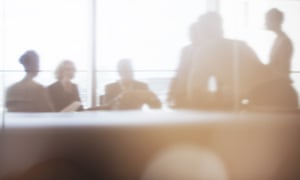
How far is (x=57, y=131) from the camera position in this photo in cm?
148

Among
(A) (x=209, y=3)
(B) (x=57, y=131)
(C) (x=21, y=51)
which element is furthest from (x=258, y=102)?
(C) (x=21, y=51)

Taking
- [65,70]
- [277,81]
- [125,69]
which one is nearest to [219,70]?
[277,81]

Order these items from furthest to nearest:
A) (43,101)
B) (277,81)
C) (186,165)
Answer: (277,81)
(43,101)
(186,165)

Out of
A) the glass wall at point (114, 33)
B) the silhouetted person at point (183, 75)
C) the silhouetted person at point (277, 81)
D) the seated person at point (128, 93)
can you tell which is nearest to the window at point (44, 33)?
the glass wall at point (114, 33)

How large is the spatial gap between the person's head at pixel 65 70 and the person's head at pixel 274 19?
2.63 ft

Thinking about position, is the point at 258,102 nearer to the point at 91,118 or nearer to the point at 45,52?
the point at 91,118

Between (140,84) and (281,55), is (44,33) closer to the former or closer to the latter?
(140,84)

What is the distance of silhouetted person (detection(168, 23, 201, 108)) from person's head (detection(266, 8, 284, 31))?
30 centimetres

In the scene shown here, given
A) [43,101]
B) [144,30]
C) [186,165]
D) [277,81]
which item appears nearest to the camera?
[186,165]

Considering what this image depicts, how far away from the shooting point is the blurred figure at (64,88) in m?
1.64

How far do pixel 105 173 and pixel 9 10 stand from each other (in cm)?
65

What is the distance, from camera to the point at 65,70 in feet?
5.49

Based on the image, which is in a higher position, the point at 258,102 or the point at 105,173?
the point at 258,102

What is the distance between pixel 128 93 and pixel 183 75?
0.75 ft
